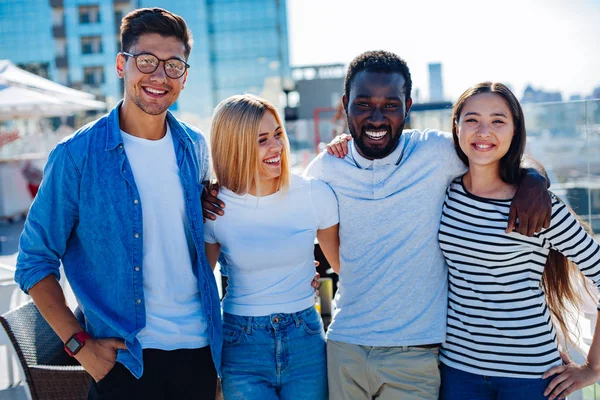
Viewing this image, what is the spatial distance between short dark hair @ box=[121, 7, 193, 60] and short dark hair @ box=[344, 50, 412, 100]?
0.75 metres

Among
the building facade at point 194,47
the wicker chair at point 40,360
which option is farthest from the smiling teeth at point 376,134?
the building facade at point 194,47

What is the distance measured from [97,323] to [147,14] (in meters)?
1.19

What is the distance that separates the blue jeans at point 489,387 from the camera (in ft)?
6.75

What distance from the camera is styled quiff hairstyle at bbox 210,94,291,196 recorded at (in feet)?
7.48

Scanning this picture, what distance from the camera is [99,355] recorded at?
6.70 ft

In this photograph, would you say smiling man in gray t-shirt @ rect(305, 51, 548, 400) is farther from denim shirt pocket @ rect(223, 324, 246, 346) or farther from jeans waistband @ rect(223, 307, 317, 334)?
denim shirt pocket @ rect(223, 324, 246, 346)

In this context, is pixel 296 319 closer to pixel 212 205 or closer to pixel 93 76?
pixel 212 205

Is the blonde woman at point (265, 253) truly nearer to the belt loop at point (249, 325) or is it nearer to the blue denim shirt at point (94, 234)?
the belt loop at point (249, 325)

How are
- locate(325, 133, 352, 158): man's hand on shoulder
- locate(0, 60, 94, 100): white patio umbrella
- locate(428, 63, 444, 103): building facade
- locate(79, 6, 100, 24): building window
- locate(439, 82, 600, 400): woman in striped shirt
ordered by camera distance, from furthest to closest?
locate(79, 6, 100, 24): building window → locate(428, 63, 444, 103): building facade → locate(0, 60, 94, 100): white patio umbrella → locate(325, 133, 352, 158): man's hand on shoulder → locate(439, 82, 600, 400): woman in striped shirt

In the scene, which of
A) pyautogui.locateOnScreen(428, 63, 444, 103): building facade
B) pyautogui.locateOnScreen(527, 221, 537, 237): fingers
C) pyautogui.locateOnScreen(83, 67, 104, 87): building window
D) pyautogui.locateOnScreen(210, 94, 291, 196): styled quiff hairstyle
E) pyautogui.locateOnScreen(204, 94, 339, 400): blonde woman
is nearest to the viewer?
pyautogui.locateOnScreen(527, 221, 537, 237): fingers

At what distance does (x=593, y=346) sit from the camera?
7.03 ft

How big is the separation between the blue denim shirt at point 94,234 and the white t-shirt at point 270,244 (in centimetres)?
37

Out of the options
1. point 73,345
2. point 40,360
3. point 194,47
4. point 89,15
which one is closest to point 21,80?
point 40,360

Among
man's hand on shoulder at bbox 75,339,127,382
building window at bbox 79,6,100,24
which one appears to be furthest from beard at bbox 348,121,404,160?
building window at bbox 79,6,100,24
